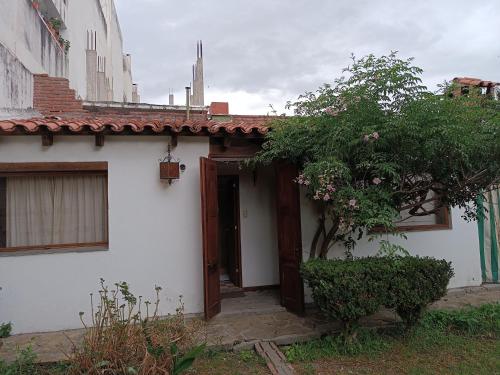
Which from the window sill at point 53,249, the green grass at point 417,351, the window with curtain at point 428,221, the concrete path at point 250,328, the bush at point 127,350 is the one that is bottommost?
the green grass at point 417,351

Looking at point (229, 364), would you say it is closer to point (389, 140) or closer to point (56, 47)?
point (389, 140)

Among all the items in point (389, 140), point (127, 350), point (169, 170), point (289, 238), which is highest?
point (389, 140)

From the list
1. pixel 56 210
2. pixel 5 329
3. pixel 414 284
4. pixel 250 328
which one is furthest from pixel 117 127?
pixel 414 284

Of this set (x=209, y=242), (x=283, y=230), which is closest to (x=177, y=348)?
(x=209, y=242)

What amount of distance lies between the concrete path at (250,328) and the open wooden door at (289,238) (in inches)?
11.9

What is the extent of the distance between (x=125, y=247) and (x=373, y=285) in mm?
3757

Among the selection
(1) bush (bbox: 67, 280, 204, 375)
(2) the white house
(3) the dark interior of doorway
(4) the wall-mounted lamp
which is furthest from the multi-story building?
(1) bush (bbox: 67, 280, 204, 375)

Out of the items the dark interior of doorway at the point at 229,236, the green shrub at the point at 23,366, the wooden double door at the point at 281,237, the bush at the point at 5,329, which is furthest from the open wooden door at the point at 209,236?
the bush at the point at 5,329

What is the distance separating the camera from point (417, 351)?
15.3 ft

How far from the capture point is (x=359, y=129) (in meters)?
4.48

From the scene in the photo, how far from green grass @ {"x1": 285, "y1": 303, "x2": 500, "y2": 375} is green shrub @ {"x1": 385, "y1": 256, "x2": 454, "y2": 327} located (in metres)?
0.41

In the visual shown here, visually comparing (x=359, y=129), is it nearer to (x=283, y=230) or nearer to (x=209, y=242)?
(x=283, y=230)

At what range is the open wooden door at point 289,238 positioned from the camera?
5.99m

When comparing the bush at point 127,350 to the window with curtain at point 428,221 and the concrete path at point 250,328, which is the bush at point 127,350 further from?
the window with curtain at point 428,221
